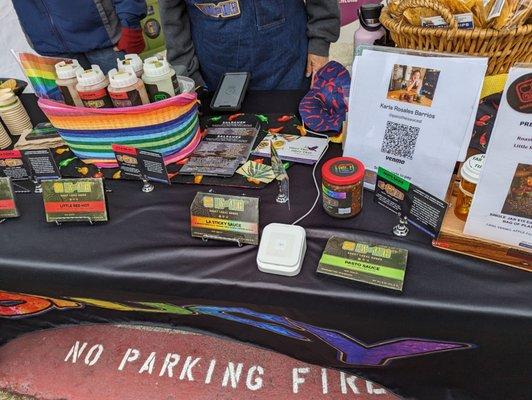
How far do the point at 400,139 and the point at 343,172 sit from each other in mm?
125

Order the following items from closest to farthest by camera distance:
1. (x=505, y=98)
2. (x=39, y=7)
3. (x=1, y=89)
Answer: (x=505, y=98), (x=1, y=89), (x=39, y=7)

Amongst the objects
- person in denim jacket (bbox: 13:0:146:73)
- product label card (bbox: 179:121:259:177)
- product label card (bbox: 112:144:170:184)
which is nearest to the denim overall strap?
product label card (bbox: 179:121:259:177)

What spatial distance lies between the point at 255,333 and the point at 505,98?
70 centimetres

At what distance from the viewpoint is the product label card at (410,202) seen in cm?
A: 68

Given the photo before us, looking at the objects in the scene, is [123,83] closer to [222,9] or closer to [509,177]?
[222,9]

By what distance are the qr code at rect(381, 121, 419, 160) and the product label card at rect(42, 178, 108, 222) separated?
591 millimetres

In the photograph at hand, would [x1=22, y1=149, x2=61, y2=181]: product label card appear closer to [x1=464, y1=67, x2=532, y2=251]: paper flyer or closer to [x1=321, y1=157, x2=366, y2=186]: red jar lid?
[x1=321, y1=157, x2=366, y2=186]: red jar lid

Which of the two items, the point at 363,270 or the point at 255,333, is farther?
the point at 255,333

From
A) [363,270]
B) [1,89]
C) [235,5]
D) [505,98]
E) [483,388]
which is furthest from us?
[235,5]

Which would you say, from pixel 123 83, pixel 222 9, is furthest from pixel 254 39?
pixel 123 83

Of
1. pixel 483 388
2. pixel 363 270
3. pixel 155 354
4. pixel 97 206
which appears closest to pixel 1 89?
pixel 97 206

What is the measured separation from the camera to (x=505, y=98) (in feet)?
1.80

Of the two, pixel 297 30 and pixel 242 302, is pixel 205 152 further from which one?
pixel 297 30

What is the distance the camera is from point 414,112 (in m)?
0.69
